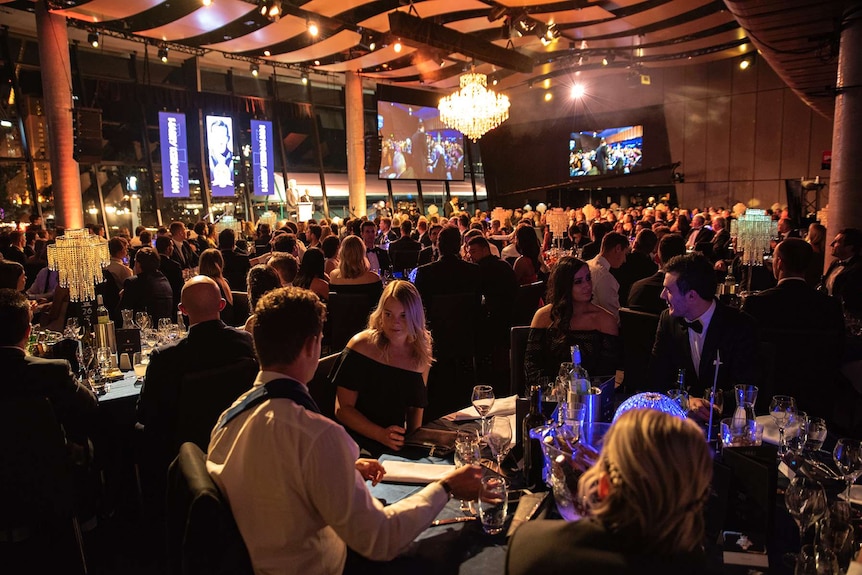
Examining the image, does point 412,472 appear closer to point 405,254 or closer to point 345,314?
point 345,314

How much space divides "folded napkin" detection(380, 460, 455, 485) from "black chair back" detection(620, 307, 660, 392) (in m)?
2.17

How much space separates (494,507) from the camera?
5.66 feet

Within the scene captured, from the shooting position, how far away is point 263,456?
151cm

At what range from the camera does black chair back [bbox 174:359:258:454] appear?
8.96 ft

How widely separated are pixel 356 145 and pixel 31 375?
13.5m

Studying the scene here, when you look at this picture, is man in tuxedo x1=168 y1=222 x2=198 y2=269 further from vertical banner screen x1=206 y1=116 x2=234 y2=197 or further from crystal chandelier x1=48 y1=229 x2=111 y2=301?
vertical banner screen x1=206 y1=116 x2=234 y2=197

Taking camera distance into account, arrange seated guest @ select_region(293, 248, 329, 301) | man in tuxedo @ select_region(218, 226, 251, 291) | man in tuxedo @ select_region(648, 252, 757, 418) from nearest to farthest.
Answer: man in tuxedo @ select_region(648, 252, 757, 418), seated guest @ select_region(293, 248, 329, 301), man in tuxedo @ select_region(218, 226, 251, 291)

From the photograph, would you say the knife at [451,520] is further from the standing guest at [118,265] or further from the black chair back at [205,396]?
the standing guest at [118,265]

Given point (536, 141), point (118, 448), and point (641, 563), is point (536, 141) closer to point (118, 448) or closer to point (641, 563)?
point (118, 448)

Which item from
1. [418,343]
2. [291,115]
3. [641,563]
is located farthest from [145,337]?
[291,115]

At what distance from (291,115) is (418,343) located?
1477 centimetres

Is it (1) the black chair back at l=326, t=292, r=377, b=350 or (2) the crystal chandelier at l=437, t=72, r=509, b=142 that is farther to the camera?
(2) the crystal chandelier at l=437, t=72, r=509, b=142

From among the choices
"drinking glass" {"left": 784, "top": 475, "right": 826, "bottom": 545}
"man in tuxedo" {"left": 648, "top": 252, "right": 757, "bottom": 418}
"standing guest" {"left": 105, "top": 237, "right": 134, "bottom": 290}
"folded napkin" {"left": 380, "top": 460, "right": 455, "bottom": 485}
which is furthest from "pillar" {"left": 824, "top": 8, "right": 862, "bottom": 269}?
"standing guest" {"left": 105, "top": 237, "right": 134, "bottom": 290}

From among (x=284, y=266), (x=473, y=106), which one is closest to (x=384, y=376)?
(x=284, y=266)
